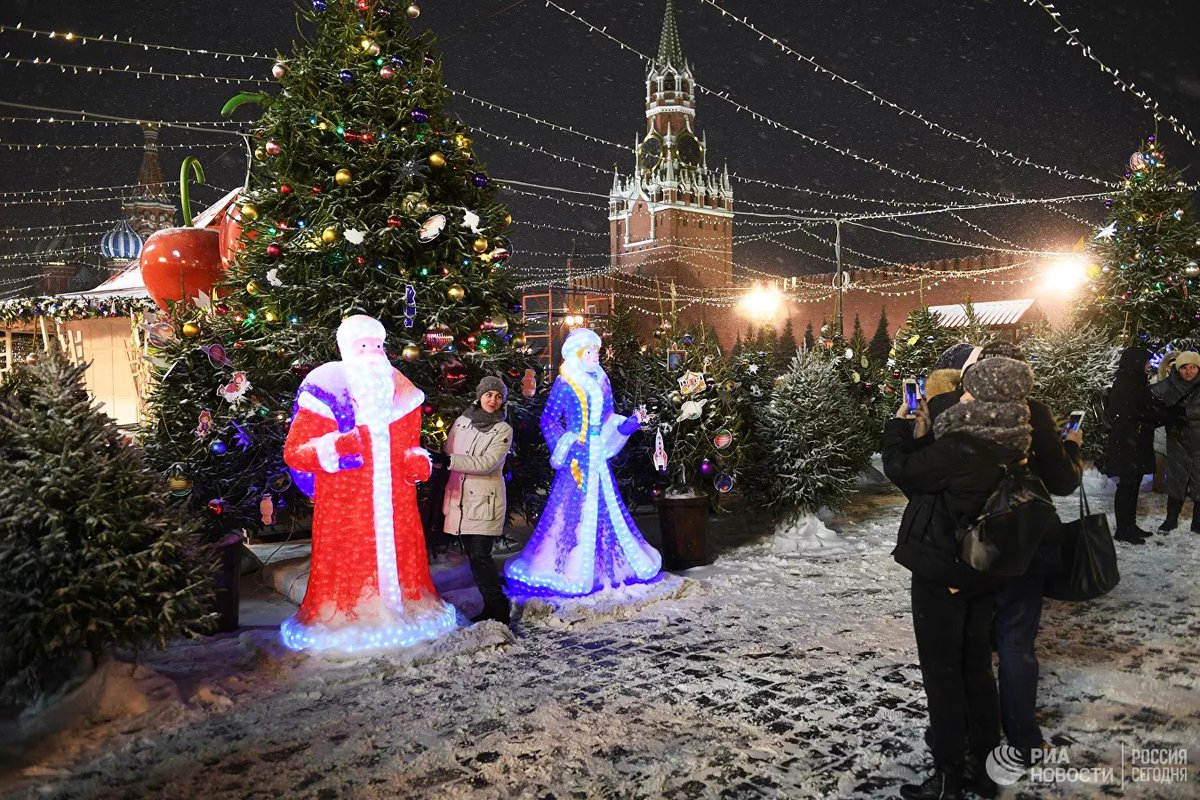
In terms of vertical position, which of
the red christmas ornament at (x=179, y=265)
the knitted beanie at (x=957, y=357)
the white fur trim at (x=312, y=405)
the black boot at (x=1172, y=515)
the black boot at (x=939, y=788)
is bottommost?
the black boot at (x=939, y=788)

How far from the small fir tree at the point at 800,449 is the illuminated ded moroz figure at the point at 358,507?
4266mm

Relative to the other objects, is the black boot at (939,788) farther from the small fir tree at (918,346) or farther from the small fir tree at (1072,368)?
the small fir tree at (918,346)

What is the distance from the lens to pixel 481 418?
18.1ft

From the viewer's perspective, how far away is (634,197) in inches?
2697

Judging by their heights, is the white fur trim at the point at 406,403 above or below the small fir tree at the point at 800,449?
above

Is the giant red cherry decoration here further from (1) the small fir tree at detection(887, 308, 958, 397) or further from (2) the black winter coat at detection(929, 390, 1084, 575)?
(1) the small fir tree at detection(887, 308, 958, 397)

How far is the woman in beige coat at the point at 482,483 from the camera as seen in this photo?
17.9 ft

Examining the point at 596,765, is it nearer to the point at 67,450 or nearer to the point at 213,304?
the point at 67,450

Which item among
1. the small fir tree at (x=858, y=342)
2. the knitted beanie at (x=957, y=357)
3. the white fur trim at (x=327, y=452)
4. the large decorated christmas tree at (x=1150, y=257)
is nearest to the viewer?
the knitted beanie at (x=957, y=357)

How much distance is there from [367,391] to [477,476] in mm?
952

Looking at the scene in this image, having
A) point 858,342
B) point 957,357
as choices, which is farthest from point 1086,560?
point 858,342

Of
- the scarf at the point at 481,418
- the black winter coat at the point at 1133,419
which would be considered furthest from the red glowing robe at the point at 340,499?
the black winter coat at the point at 1133,419

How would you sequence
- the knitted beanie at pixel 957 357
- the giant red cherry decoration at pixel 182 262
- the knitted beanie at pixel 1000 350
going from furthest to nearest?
1. the giant red cherry decoration at pixel 182 262
2. the knitted beanie at pixel 957 357
3. the knitted beanie at pixel 1000 350

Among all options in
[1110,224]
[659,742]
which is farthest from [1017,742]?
[1110,224]
